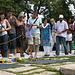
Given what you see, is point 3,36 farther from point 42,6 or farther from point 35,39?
point 42,6

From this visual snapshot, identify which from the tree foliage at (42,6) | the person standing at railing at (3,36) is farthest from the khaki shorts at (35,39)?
the tree foliage at (42,6)

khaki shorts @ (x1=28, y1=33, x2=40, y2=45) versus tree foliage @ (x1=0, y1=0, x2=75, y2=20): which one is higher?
tree foliage @ (x1=0, y1=0, x2=75, y2=20)

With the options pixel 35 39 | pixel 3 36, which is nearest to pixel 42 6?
pixel 35 39

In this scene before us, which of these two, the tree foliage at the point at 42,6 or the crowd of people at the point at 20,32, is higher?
the tree foliage at the point at 42,6

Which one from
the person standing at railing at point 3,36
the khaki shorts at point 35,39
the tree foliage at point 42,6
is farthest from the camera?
the tree foliage at point 42,6

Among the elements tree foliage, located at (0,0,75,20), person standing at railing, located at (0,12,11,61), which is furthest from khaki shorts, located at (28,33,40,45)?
tree foliage, located at (0,0,75,20)

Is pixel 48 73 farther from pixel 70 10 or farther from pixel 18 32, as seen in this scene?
pixel 70 10

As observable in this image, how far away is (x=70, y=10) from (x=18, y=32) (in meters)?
21.3

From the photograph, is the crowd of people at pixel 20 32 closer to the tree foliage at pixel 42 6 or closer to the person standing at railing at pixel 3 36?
the person standing at railing at pixel 3 36

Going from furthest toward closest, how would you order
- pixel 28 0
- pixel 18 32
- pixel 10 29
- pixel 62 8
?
pixel 62 8
pixel 28 0
pixel 18 32
pixel 10 29

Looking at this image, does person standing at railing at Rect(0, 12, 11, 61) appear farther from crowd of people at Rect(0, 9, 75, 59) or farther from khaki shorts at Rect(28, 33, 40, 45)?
khaki shorts at Rect(28, 33, 40, 45)

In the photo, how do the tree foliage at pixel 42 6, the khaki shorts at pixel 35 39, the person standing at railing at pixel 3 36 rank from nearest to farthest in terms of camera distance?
the person standing at railing at pixel 3 36 → the khaki shorts at pixel 35 39 → the tree foliage at pixel 42 6

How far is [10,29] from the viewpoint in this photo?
6.93 metres

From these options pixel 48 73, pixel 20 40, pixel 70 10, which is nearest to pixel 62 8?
pixel 70 10
